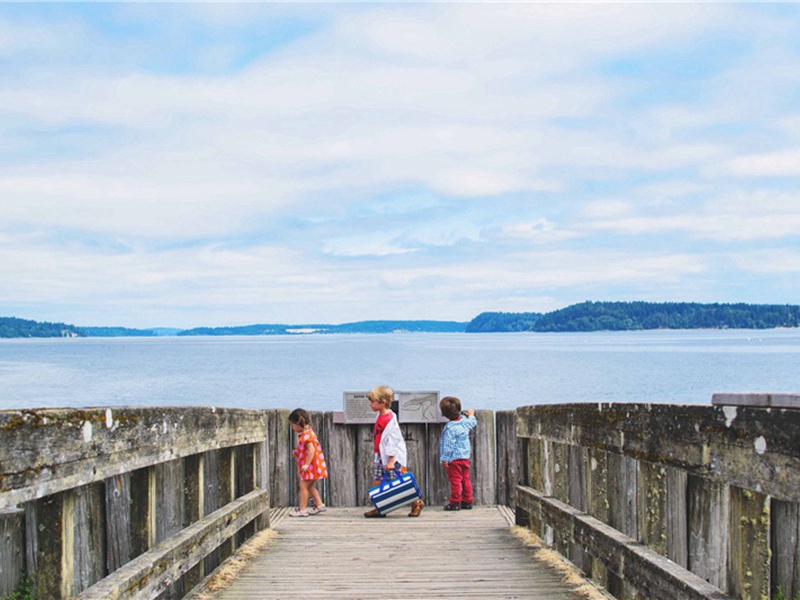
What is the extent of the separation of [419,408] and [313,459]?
1386mm

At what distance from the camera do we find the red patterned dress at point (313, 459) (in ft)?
30.5

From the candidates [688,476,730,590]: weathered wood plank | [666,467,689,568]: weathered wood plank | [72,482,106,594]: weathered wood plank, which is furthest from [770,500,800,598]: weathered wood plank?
[72,482,106,594]: weathered wood plank

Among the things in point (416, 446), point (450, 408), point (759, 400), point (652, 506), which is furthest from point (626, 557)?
point (416, 446)

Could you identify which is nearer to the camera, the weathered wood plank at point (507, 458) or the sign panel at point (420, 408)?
the weathered wood plank at point (507, 458)

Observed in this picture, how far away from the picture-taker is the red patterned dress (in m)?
9.29

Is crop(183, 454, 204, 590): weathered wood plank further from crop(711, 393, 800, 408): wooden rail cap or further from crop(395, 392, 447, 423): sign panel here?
crop(395, 392, 447, 423): sign panel

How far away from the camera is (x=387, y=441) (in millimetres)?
9039

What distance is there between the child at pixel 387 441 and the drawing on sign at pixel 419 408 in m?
0.74

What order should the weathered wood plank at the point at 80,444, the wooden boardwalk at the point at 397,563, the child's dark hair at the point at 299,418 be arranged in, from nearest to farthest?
the weathered wood plank at the point at 80,444
the wooden boardwalk at the point at 397,563
the child's dark hair at the point at 299,418

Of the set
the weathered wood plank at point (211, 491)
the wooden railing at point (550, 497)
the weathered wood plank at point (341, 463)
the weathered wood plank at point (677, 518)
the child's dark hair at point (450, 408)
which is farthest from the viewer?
the weathered wood plank at point (341, 463)

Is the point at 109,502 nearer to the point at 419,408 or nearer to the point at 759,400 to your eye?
the point at 759,400

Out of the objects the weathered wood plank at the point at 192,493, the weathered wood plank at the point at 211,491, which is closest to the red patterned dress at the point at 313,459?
the weathered wood plank at the point at 211,491

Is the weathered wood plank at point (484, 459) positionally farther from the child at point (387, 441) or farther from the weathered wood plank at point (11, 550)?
the weathered wood plank at point (11, 550)

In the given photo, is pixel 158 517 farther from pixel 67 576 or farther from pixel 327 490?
pixel 327 490
